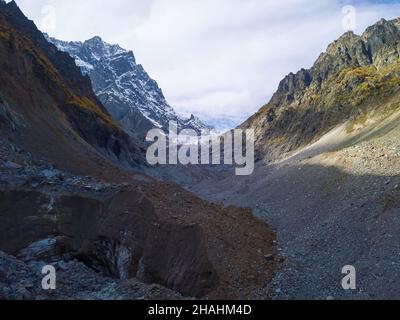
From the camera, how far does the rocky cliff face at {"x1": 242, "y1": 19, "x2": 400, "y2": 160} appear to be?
8431 cm

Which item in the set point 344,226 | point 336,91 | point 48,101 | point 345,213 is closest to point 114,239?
point 344,226

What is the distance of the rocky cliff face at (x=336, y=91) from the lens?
84.3 metres

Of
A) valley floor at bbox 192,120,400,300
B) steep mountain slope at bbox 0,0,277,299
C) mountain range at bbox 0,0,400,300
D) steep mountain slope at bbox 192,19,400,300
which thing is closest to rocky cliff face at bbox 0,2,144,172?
mountain range at bbox 0,0,400,300

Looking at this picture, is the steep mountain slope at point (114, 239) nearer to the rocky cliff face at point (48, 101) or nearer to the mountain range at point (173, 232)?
the mountain range at point (173, 232)

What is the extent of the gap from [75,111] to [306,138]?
59.4 meters

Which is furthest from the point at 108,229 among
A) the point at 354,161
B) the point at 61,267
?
the point at 354,161

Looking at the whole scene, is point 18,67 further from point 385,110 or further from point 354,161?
point 385,110

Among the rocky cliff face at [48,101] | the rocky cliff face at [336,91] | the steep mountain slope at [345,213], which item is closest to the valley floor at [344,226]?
the steep mountain slope at [345,213]

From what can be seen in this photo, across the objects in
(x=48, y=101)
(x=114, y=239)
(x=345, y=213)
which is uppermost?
(x=48, y=101)

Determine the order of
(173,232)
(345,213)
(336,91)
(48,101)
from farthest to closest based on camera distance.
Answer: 1. (336,91)
2. (48,101)
3. (345,213)
4. (173,232)

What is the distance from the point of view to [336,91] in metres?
102

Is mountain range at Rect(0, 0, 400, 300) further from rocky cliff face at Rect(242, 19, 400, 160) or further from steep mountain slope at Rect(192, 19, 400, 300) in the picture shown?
rocky cliff face at Rect(242, 19, 400, 160)

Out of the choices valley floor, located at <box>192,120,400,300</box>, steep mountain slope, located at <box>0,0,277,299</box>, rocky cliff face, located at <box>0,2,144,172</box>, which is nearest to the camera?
valley floor, located at <box>192,120,400,300</box>

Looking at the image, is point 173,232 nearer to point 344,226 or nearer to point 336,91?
point 344,226
